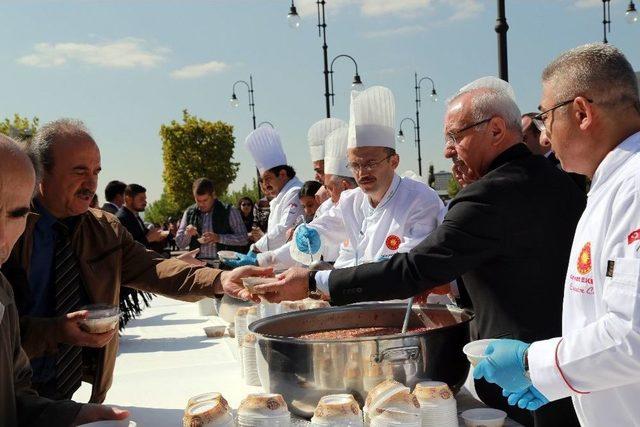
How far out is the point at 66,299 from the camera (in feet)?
6.43

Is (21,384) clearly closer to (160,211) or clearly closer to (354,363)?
(354,363)

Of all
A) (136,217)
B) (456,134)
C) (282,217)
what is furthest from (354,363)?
(136,217)

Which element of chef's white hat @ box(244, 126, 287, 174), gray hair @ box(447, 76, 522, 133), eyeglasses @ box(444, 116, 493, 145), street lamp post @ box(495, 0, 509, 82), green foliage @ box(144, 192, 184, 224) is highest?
street lamp post @ box(495, 0, 509, 82)

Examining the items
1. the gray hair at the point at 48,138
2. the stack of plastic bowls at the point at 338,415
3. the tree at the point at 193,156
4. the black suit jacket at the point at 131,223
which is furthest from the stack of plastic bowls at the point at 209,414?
the tree at the point at 193,156

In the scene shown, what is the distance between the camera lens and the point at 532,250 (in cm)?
162

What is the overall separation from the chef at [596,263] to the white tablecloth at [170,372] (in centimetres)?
25

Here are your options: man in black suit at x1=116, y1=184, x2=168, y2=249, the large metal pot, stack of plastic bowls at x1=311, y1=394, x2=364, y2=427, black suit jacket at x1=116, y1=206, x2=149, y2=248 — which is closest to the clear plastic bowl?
the large metal pot

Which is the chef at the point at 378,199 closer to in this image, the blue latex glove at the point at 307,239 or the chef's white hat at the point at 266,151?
the blue latex glove at the point at 307,239

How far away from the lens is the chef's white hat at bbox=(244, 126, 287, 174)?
5324 mm

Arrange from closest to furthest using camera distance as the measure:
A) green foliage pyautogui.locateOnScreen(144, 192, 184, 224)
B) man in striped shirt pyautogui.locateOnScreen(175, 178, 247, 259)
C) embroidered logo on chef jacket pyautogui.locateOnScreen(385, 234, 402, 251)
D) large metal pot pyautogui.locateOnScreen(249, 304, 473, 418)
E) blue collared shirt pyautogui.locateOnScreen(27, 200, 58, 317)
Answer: large metal pot pyautogui.locateOnScreen(249, 304, 473, 418)
blue collared shirt pyautogui.locateOnScreen(27, 200, 58, 317)
embroidered logo on chef jacket pyautogui.locateOnScreen(385, 234, 402, 251)
man in striped shirt pyautogui.locateOnScreen(175, 178, 247, 259)
green foliage pyautogui.locateOnScreen(144, 192, 184, 224)

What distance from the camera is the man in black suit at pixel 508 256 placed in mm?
1605

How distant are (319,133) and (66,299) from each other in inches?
142

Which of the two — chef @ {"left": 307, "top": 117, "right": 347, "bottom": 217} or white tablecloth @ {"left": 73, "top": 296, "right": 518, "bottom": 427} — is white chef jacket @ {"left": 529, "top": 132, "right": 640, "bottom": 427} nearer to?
white tablecloth @ {"left": 73, "top": 296, "right": 518, "bottom": 427}

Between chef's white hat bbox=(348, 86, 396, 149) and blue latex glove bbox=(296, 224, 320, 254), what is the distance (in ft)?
1.61
